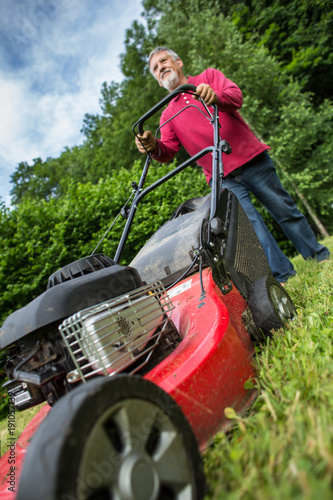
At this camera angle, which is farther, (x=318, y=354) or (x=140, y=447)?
(x=318, y=354)

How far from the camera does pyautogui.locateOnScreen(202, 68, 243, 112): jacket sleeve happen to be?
7.73ft

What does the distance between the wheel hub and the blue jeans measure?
2.11 m

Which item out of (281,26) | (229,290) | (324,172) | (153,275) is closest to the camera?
(229,290)

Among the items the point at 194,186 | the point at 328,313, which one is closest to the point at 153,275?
the point at 328,313

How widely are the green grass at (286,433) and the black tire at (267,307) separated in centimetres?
6

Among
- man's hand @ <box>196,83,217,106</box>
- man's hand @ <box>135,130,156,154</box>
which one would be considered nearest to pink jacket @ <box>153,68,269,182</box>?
man's hand @ <box>135,130,156,154</box>

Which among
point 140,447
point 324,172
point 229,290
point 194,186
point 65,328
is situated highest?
point 194,186

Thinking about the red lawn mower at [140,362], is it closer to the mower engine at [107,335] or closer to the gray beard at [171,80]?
the mower engine at [107,335]

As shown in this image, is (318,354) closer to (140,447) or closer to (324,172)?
(140,447)

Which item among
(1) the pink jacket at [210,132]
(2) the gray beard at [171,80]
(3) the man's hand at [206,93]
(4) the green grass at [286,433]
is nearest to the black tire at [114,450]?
(4) the green grass at [286,433]

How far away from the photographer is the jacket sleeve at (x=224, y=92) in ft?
7.73

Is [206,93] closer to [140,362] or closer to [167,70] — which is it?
[167,70]

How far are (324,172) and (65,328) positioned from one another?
8830mm

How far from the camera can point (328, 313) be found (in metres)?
1.70
